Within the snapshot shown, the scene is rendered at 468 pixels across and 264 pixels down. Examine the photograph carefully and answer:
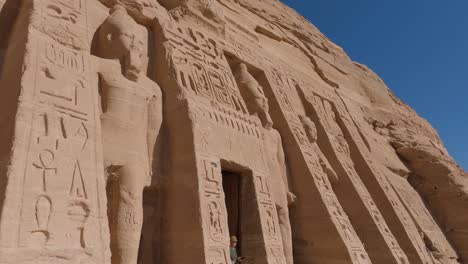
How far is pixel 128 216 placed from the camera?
3.71 meters

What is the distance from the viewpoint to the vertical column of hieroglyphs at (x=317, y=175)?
5.85 m

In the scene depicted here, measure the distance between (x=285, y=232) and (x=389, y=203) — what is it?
3.09 meters

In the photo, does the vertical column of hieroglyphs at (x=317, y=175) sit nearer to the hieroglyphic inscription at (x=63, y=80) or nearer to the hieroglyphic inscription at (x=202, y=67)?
the hieroglyphic inscription at (x=202, y=67)

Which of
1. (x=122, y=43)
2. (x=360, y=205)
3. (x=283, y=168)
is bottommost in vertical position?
(x=360, y=205)

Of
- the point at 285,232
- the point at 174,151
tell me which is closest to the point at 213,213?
the point at 174,151

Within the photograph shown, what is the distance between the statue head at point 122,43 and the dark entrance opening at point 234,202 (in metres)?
1.84

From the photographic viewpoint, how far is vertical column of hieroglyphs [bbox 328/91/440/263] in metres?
7.20

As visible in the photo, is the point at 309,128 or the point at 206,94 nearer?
the point at 206,94

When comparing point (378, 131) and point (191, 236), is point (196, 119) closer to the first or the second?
point (191, 236)

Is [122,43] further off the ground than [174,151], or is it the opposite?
[122,43]

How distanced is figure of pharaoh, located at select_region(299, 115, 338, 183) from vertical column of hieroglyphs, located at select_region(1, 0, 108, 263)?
14.1 ft

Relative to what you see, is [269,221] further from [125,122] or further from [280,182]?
[125,122]

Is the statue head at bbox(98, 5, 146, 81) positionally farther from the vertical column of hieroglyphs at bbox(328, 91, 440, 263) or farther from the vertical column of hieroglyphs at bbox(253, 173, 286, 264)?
the vertical column of hieroglyphs at bbox(328, 91, 440, 263)

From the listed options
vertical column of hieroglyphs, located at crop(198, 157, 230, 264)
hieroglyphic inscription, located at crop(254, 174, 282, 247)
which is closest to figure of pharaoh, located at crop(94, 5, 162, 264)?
vertical column of hieroglyphs, located at crop(198, 157, 230, 264)
